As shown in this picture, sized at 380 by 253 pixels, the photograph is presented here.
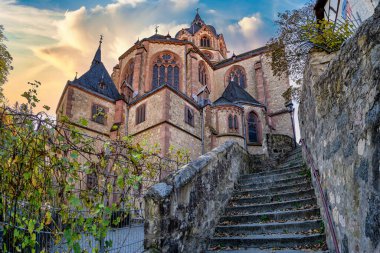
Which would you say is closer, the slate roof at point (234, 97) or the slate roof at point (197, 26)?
the slate roof at point (234, 97)

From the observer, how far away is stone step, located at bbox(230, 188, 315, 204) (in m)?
5.23

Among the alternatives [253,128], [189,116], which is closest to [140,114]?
[189,116]

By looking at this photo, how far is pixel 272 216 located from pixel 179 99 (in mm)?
15763

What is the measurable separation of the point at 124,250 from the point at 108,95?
19230 mm

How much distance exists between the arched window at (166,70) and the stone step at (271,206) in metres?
21.4

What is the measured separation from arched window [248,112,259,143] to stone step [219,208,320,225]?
18.3 meters

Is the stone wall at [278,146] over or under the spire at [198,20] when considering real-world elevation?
under

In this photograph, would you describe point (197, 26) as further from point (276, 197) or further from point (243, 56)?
point (276, 197)

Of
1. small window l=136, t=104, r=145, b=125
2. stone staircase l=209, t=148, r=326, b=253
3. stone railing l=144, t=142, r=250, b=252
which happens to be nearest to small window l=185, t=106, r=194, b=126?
small window l=136, t=104, r=145, b=125

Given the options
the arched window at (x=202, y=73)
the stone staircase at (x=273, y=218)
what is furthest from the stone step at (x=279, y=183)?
the arched window at (x=202, y=73)

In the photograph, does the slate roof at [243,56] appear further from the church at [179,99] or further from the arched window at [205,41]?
the arched window at [205,41]

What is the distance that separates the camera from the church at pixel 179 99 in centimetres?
1909

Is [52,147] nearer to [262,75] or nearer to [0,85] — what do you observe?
[0,85]

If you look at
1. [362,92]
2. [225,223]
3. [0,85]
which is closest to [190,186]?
[225,223]
